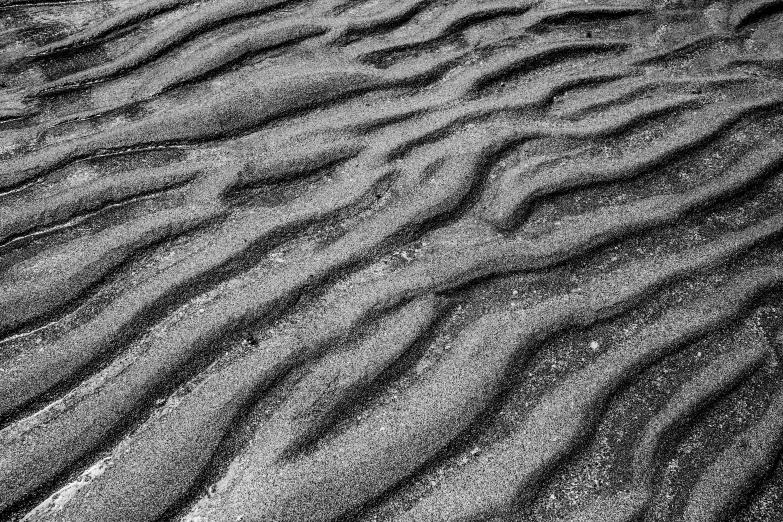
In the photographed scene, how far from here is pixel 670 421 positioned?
196 cm

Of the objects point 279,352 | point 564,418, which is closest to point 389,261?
point 279,352

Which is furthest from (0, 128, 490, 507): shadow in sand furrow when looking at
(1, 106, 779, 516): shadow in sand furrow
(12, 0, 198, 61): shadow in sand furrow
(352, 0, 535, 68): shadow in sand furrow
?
(12, 0, 198, 61): shadow in sand furrow

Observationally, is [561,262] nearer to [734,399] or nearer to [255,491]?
[734,399]

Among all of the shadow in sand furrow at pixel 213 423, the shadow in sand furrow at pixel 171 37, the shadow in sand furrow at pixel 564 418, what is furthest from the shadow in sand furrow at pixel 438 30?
the shadow in sand furrow at pixel 564 418

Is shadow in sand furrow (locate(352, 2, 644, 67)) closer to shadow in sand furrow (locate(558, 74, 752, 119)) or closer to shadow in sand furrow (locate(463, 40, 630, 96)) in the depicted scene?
shadow in sand furrow (locate(463, 40, 630, 96))

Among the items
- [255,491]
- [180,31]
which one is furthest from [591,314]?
[180,31]

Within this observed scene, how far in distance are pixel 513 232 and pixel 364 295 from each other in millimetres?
555

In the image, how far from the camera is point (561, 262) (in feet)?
7.54

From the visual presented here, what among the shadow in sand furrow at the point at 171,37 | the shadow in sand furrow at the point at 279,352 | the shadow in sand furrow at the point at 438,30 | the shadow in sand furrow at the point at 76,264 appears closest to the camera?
the shadow in sand furrow at the point at 279,352

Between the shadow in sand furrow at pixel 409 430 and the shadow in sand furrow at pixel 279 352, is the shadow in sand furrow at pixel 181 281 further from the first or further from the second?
the shadow in sand furrow at pixel 409 430

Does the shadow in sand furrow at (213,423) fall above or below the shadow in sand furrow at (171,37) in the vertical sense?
below

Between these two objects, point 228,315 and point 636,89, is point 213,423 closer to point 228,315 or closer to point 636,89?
point 228,315

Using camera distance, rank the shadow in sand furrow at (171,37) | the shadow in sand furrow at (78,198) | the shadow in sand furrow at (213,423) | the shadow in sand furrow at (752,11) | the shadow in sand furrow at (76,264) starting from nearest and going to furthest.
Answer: the shadow in sand furrow at (213,423) < the shadow in sand furrow at (76,264) < the shadow in sand furrow at (78,198) < the shadow in sand furrow at (171,37) < the shadow in sand furrow at (752,11)

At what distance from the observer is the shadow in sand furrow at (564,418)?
1.80 meters
